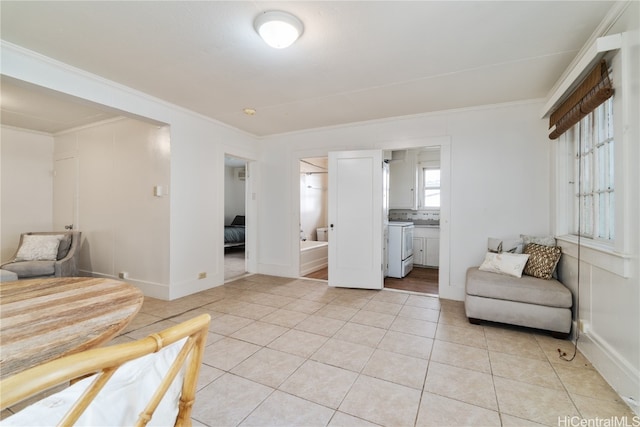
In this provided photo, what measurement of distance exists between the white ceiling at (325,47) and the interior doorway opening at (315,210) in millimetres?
2922

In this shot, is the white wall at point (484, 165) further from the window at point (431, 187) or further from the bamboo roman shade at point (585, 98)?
the window at point (431, 187)

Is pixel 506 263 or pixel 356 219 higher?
pixel 356 219

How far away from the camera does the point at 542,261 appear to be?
281 centimetres

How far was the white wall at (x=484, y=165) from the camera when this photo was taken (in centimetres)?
329

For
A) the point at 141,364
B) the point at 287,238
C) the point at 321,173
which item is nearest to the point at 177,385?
the point at 141,364

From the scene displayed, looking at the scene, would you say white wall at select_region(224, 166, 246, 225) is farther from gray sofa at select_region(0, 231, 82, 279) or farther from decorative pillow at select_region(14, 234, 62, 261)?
decorative pillow at select_region(14, 234, 62, 261)

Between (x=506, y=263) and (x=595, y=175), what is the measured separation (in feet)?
3.52

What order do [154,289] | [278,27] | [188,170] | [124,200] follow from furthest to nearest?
[124,200], [188,170], [154,289], [278,27]

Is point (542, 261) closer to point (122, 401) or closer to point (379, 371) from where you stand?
point (379, 371)

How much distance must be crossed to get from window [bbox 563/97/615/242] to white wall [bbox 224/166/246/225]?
25.7ft

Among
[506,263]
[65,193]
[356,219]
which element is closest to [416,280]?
[356,219]

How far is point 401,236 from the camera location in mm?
4660

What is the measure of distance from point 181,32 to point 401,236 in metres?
3.93

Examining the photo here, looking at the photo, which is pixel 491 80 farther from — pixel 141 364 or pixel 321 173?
pixel 321 173
